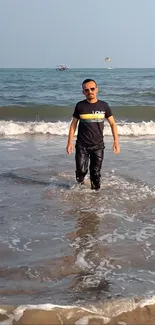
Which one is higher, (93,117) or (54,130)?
(93,117)

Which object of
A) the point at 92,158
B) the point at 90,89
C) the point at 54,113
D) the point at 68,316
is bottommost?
the point at 68,316

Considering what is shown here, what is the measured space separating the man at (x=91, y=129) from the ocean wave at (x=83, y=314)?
12.0ft

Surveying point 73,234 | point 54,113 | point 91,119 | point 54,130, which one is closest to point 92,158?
point 91,119

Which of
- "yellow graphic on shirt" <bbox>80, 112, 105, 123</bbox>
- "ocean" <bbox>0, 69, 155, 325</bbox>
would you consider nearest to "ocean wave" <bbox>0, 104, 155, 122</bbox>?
"ocean" <bbox>0, 69, 155, 325</bbox>

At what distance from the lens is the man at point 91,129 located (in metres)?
6.38

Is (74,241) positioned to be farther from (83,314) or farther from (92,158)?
(92,158)

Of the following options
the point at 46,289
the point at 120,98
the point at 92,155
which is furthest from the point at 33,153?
the point at 120,98

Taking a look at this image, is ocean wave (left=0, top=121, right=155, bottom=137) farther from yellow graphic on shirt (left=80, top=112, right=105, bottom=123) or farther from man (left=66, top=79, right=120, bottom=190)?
yellow graphic on shirt (left=80, top=112, right=105, bottom=123)

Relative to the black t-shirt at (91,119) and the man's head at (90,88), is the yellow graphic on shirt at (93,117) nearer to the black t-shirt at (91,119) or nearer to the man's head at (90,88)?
the black t-shirt at (91,119)

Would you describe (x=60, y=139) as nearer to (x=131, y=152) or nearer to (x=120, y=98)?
(x=131, y=152)

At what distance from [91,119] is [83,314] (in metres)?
3.85

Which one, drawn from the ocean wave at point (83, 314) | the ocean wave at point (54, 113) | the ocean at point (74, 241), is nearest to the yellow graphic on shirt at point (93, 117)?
the ocean at point (74, 241)

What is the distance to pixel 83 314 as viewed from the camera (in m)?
3.00

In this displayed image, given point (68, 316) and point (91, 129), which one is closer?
point (68, 316)
